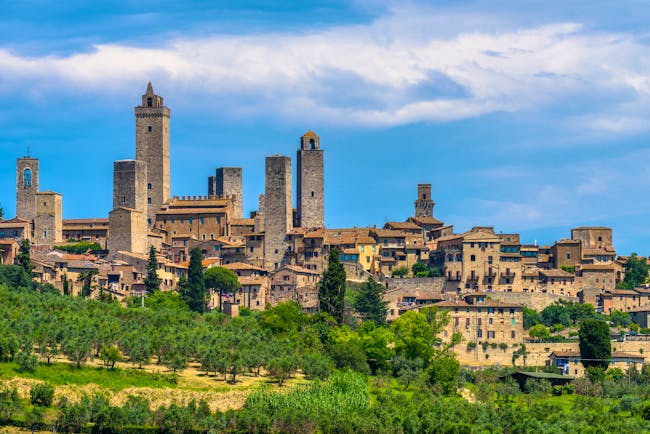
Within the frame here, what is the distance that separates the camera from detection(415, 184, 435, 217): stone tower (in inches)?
4806

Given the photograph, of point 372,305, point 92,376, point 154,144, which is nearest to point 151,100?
point 154,144

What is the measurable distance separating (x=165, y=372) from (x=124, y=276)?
29.5 m

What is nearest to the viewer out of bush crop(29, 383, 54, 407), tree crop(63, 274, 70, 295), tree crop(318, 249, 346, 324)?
bush crop(29, 383, 54, 407)

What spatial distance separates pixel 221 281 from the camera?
9550 cm

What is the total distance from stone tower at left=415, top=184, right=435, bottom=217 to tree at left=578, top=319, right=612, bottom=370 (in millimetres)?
36459

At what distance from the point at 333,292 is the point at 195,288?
384 inches

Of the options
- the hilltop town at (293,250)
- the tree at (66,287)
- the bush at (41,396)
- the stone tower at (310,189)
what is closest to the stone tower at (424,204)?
the hilltop town at (293,250)

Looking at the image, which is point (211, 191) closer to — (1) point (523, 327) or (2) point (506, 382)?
(1) point (523, 327)

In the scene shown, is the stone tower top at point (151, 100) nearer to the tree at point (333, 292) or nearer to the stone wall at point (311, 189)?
the stone wall at point (311, 189)

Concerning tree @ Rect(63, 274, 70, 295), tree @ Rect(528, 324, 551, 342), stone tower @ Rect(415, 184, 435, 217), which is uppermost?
Answer: stone tower @ Rect(415, 184, 435, 217)

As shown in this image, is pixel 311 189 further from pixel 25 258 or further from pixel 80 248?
pixel 25 258

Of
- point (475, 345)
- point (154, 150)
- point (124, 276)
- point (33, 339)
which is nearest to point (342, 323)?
point (475, 345)

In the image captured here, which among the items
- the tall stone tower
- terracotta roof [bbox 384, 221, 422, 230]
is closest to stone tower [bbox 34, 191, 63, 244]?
the tall stone tower

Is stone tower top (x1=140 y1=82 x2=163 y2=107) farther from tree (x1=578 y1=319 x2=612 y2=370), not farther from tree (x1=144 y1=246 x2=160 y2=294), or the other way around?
tree (x1=578 y1=319 x2=612 y2=370)
